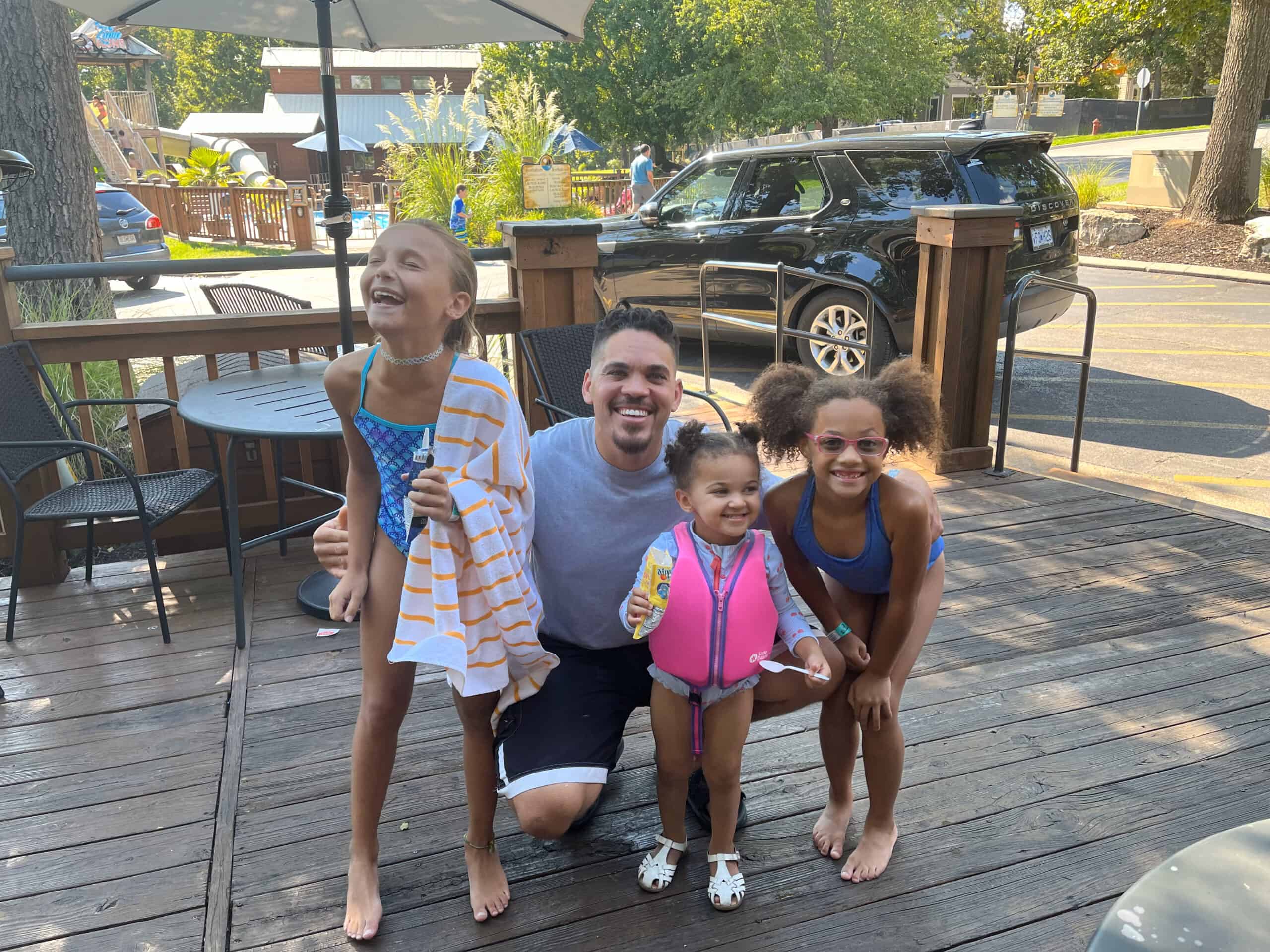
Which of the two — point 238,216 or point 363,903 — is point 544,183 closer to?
point 238,216

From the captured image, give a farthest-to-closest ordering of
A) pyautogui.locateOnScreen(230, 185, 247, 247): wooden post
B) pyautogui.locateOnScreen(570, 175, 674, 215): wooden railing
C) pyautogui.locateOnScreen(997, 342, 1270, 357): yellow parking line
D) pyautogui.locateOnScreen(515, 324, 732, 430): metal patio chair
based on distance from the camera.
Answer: pyautogui.locateOnScreen(570, 175, 674, 215): wooden railing < pyautogui.locateOnScreen(230, 185, 247, 247): wooden post < pyautogui.locateOnScreen(997, 342, 1270, 357): yellow parking line < pyautogui.locateOnScreen(515, 324, 732, 430): metal patio chair

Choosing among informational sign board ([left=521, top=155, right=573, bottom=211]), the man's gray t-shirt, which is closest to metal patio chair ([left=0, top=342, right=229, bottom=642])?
the man's gray t-shirt

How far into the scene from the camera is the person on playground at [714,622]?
1881 millimetres

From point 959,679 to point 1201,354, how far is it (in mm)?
6461

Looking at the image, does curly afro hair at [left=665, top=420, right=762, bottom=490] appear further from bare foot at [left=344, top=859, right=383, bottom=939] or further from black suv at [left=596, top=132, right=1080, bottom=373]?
black suv at [left=596, top=132, right=1080, bottom=373]

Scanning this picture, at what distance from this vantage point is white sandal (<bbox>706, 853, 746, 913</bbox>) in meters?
1.96

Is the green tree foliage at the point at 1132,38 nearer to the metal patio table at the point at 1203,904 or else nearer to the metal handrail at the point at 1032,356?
the metal handrail at the point at 1032,356

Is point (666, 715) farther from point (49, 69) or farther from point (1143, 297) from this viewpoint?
point (1143, 297)

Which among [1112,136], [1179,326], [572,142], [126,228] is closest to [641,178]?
[572,142]

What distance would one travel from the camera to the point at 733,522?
1874mm

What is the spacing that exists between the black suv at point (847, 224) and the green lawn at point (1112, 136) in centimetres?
2694

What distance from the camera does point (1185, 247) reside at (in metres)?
13.0

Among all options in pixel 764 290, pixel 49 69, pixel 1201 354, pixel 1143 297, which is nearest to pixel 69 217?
pixel 49 69

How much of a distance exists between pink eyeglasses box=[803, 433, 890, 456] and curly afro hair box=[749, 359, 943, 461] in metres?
0.05
